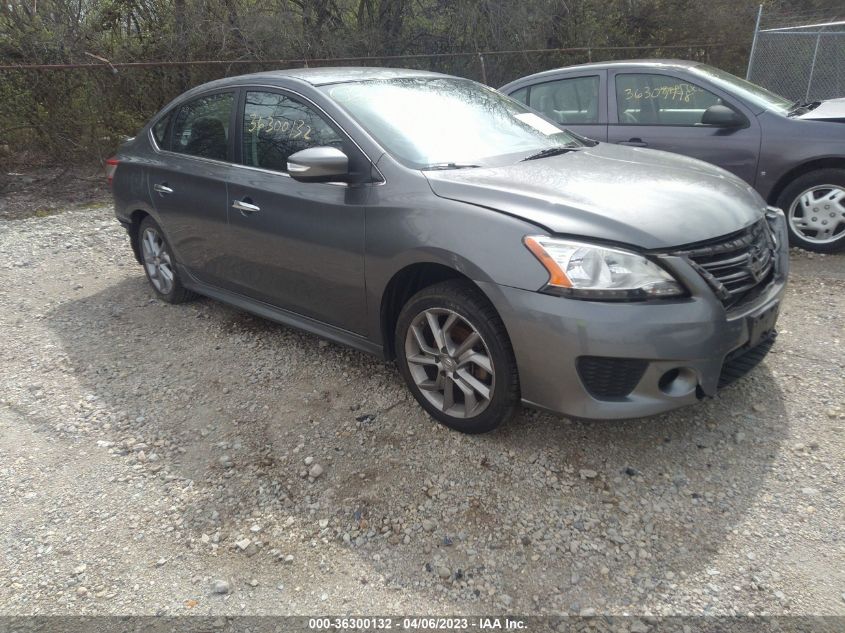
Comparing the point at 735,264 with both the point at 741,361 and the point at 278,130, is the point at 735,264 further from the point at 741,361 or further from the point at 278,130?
the point at 278,130

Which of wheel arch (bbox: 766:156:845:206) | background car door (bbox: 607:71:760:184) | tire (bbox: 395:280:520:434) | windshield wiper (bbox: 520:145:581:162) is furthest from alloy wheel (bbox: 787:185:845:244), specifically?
tire (bbox: 395:280:520:434)

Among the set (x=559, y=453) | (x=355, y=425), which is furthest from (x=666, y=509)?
(x=355, y=425)

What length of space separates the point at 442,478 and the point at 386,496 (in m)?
0.26

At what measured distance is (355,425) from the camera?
3420 millimetres

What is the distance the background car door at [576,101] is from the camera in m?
6.11

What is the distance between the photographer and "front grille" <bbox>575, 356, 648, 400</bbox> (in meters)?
2.67

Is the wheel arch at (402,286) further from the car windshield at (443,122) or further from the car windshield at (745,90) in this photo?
the car windshield at (745,90)

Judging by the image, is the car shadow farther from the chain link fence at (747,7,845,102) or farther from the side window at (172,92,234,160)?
→ the chain link fence at (747,7,845,102)

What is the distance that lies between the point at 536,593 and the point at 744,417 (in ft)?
5.05

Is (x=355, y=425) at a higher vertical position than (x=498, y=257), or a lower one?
lower

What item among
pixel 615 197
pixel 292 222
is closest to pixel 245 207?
pixel 292 222

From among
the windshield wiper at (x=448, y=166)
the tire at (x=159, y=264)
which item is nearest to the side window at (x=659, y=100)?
the windshield wiper at (x=448, y=166)

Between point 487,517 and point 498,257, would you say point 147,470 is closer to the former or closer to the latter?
point 487,517

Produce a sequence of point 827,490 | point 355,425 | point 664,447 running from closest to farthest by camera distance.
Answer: point 827,490 → point 664,447 → point 355,425
